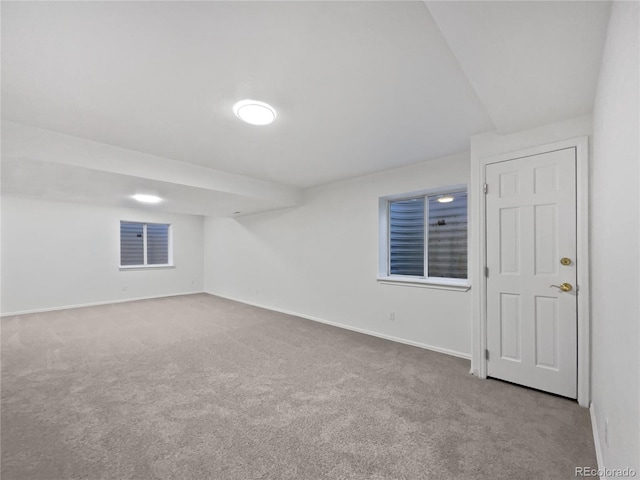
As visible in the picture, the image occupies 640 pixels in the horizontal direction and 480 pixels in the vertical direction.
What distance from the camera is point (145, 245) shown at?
7141mm

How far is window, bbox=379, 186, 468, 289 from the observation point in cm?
365

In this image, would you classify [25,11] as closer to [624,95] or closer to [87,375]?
[624,95]

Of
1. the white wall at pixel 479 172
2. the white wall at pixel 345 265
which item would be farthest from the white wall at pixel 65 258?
the white wall at pixel 479 172

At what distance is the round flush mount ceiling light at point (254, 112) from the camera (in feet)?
7.27

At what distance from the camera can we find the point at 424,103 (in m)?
2.22

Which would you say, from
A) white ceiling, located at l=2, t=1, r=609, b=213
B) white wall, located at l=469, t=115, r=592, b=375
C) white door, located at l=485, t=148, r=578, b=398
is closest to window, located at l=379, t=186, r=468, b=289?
white wall, located at l=469, t=115, r=592, b=375

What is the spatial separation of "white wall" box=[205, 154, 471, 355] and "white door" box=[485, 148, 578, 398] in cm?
66

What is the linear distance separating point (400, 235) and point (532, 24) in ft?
10.4

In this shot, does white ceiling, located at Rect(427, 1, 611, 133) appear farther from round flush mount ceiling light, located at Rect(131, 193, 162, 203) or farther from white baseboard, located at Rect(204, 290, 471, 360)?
round flush mount ceiling light, located at Rect(131, 193, 162, 203)

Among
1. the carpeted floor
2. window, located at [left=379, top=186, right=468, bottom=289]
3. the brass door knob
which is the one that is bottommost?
the carpeted floor

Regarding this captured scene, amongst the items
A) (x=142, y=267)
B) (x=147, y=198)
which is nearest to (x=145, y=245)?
(x=142, y=267)

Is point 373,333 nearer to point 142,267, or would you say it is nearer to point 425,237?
point 425,237

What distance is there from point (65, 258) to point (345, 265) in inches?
230

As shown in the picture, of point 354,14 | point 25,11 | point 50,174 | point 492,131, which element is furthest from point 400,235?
point 50,174
